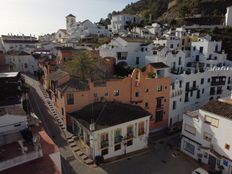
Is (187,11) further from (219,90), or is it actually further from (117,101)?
(117,101)

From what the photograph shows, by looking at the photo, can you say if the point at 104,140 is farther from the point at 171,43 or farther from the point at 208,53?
the point at 171,43

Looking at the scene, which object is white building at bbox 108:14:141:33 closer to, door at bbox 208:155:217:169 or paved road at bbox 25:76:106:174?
paved road at bbox 25:76:106:174

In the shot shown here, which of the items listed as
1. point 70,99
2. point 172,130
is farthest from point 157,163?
point 70,99

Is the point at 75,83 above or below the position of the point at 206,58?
below

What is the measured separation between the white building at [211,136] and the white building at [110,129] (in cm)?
615

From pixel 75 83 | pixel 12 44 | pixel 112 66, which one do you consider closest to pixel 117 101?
pixel 75 83

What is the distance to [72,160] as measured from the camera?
2538cm

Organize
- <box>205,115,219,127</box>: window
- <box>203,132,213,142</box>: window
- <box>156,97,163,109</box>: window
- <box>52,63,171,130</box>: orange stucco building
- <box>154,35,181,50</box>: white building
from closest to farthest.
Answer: <box>205,115,219,127</box>: window < <box>203,132,213,142</box>: window < <box>52,63,171,130</box>: orange stucco building < <box>156,97,163,109</box>: window < <box>154,35,181,50</box>: white building

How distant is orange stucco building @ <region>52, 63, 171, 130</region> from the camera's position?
97.9 ft

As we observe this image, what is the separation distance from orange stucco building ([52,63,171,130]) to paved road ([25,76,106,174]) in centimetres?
242

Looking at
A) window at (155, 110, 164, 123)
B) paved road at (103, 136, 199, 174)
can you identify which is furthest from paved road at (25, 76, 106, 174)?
window at (155, 110, 164, 123)

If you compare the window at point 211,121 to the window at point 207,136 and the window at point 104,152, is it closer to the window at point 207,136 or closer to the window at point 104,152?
the window at point 207,136

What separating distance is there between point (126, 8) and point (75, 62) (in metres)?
118

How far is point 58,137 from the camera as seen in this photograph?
29531 millimetres
